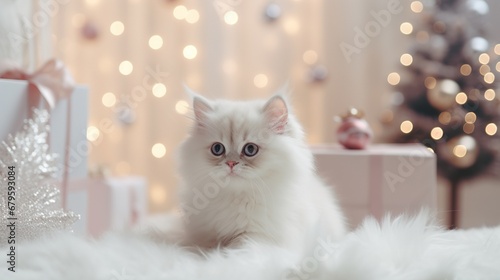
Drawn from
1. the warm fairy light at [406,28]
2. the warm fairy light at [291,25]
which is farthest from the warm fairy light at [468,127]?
the warm fairy light at [291,25]

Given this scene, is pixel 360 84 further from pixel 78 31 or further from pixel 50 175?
pixel 50 175

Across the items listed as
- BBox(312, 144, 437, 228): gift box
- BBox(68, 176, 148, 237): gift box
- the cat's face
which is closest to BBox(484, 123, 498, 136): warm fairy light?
BBox(312, 144, 437, 228): gift box

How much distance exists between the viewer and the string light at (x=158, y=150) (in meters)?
2.70

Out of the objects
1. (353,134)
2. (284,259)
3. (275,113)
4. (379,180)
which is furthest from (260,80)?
(284,259)

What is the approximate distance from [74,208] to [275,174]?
2.11 feet

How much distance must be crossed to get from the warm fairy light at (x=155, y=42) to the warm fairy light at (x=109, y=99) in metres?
0.32

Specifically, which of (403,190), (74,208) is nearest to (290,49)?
(403,190)

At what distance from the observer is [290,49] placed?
262cm

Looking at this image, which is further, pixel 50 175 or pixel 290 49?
pixel 290 49

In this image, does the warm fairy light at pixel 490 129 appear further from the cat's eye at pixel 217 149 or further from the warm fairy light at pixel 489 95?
the cat's eye at pixel 217 149

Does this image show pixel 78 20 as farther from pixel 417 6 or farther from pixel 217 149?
Result: pixel 217 149

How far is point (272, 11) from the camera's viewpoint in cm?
255

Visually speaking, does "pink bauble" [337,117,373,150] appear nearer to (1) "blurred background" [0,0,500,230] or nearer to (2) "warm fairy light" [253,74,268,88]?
(1) "blurred background" [0,0,500,230]

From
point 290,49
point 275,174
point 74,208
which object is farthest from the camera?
point 290,49
